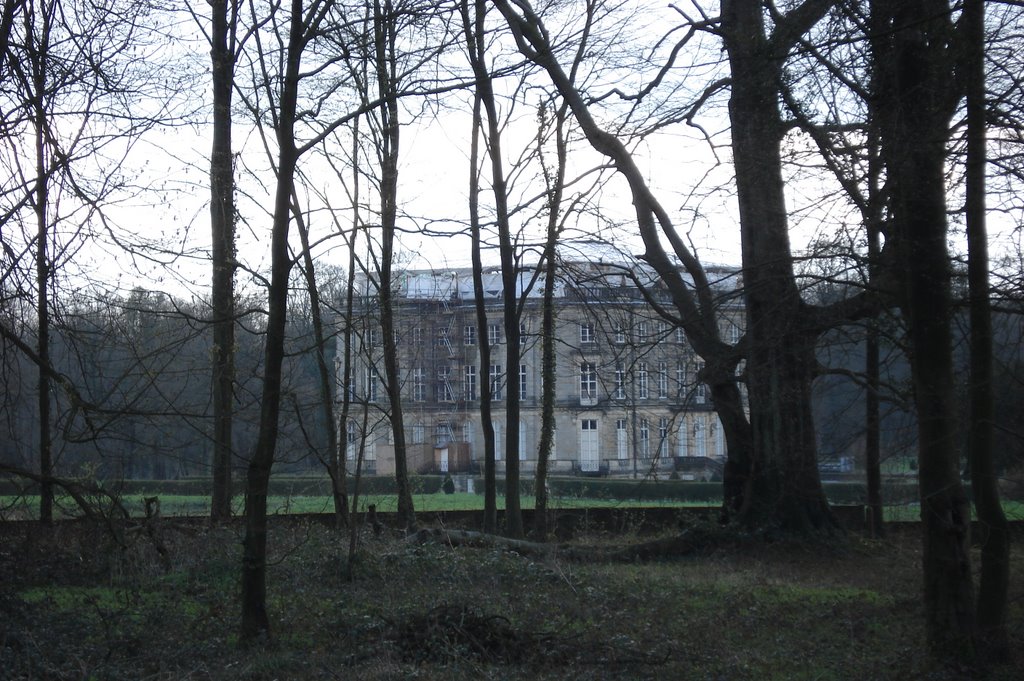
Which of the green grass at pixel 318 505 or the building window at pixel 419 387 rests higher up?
the building window at pixel 419 387

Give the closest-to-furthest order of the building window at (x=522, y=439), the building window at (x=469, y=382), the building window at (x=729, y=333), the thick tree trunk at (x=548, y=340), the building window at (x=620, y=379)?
the building window at (x=620, y=379), the building window at (x=729, y=333), the thick tree trunk at (x=548, y=340), the building window at (x=469, y=382), the building window at (x=522, y=439)

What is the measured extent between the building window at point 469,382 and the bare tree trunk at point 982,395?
763 inches

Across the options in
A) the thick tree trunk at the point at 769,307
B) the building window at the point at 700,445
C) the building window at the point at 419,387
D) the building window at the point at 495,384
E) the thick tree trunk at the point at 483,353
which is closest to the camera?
the thick tree trunk at the point at 769,307

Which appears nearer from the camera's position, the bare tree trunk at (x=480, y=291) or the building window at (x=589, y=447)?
the bare tree trunk at (x=480, y=291)

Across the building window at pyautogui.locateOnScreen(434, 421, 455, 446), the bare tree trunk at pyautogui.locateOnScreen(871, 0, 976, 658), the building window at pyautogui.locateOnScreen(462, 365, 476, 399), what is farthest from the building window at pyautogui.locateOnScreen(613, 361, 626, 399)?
the building window at pyautogui.locateOnScreen(434, 421, 455, 446)

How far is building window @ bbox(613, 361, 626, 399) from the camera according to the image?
1312 cm

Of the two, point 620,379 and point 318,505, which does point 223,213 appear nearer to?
point 620,379

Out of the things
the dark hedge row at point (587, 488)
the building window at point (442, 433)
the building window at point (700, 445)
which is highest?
the building window at point (442, 433)

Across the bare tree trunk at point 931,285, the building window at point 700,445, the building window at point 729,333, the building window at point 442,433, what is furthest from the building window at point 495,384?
the bare tree trunk at point 931,285

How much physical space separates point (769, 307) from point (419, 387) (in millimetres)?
16285

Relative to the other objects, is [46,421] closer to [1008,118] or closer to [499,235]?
[499,235]

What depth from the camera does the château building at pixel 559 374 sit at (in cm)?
1316

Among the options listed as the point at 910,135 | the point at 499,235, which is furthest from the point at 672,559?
the point at 910,135

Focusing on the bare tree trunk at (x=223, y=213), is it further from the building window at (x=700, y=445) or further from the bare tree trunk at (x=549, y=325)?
the building window at (x=700, y=445)
